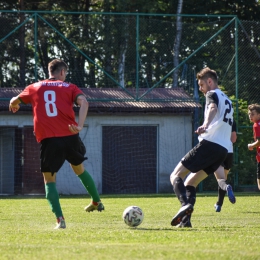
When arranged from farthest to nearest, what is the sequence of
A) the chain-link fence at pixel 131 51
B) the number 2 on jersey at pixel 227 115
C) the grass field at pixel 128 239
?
the chain-link fence at pixel 131 51, the number 2 on jersey at pixel 227 115, the grass field at pixel 128 239

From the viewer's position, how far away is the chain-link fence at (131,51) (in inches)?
922

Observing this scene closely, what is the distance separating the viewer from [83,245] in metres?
6.97

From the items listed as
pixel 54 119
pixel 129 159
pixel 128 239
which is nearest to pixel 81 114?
pixel 54 119

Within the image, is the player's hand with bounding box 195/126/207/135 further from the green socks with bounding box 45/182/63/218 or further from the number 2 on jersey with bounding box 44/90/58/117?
the green socks with bounding box 45/182/63/218

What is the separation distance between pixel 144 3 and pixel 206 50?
637 centimetres

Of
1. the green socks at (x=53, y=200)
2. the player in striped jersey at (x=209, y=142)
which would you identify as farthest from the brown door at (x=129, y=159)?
the green socks at (x=53, y=200)

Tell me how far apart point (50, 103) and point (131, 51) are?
14.5m

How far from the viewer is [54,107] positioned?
9.13 m

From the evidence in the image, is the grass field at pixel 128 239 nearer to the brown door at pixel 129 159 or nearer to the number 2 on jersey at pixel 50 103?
A: the number 2 on jersey at pixel 50 103

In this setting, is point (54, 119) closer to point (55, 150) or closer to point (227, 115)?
point (55, 150)

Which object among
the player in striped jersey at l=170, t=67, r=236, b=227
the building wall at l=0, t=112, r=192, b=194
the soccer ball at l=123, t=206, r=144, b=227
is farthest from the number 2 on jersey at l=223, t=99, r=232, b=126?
the building wall at l=0, t=112, r=192, b=194

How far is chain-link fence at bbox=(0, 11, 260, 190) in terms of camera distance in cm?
2342

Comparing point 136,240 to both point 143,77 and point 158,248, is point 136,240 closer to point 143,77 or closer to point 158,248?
point 158,248

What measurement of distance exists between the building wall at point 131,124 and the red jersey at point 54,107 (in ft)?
53.6
